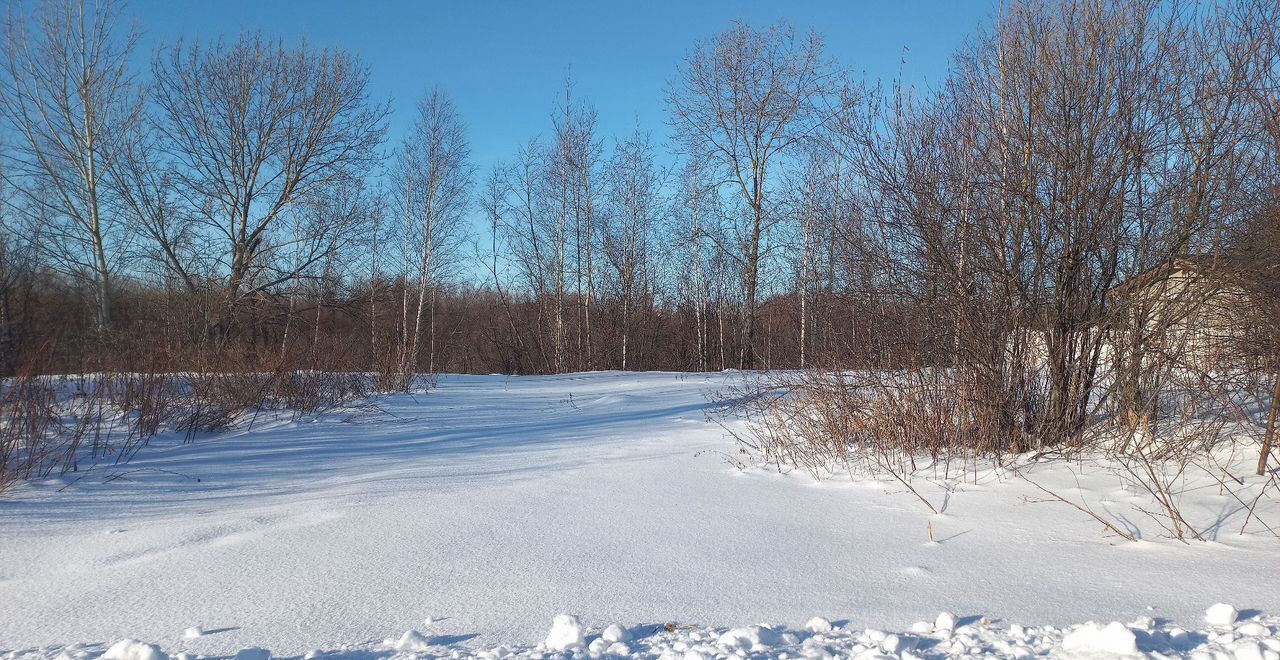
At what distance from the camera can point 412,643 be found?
2287mm

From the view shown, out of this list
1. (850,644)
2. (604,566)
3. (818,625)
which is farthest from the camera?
(604,566)

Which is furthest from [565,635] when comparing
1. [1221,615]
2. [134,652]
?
[1221,615]

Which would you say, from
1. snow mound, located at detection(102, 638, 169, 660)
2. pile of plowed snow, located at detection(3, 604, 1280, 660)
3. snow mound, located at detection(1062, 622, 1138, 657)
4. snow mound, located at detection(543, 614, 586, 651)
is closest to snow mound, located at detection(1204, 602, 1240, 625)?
pile of plowed snow, located at detection(3, 604, 1280, 660)

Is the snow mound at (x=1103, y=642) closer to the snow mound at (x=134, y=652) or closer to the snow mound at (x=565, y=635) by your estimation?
the snow mound at (x=565, y=635)

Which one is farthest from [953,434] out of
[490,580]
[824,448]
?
[490,580]

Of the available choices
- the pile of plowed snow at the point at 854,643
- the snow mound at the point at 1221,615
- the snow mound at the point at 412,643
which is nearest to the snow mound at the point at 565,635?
the pile of plowed snow at the point at 854,643

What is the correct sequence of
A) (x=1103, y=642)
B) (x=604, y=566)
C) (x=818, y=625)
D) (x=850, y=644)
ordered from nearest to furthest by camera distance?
1. (x=1103, y=642)
2. (x=850, y=644)
3. (x=818, y=625)
4. (x=604, y=566)

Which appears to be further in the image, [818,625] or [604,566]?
[604,566]

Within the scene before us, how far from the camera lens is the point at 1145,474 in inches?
170

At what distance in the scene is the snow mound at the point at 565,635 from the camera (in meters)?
2.26

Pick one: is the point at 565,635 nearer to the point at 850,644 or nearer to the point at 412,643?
the point at 412,643

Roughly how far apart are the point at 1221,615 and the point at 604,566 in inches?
85.7

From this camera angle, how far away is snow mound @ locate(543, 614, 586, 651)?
7.41ft

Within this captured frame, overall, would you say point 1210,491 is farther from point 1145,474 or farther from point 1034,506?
point 1034,506
